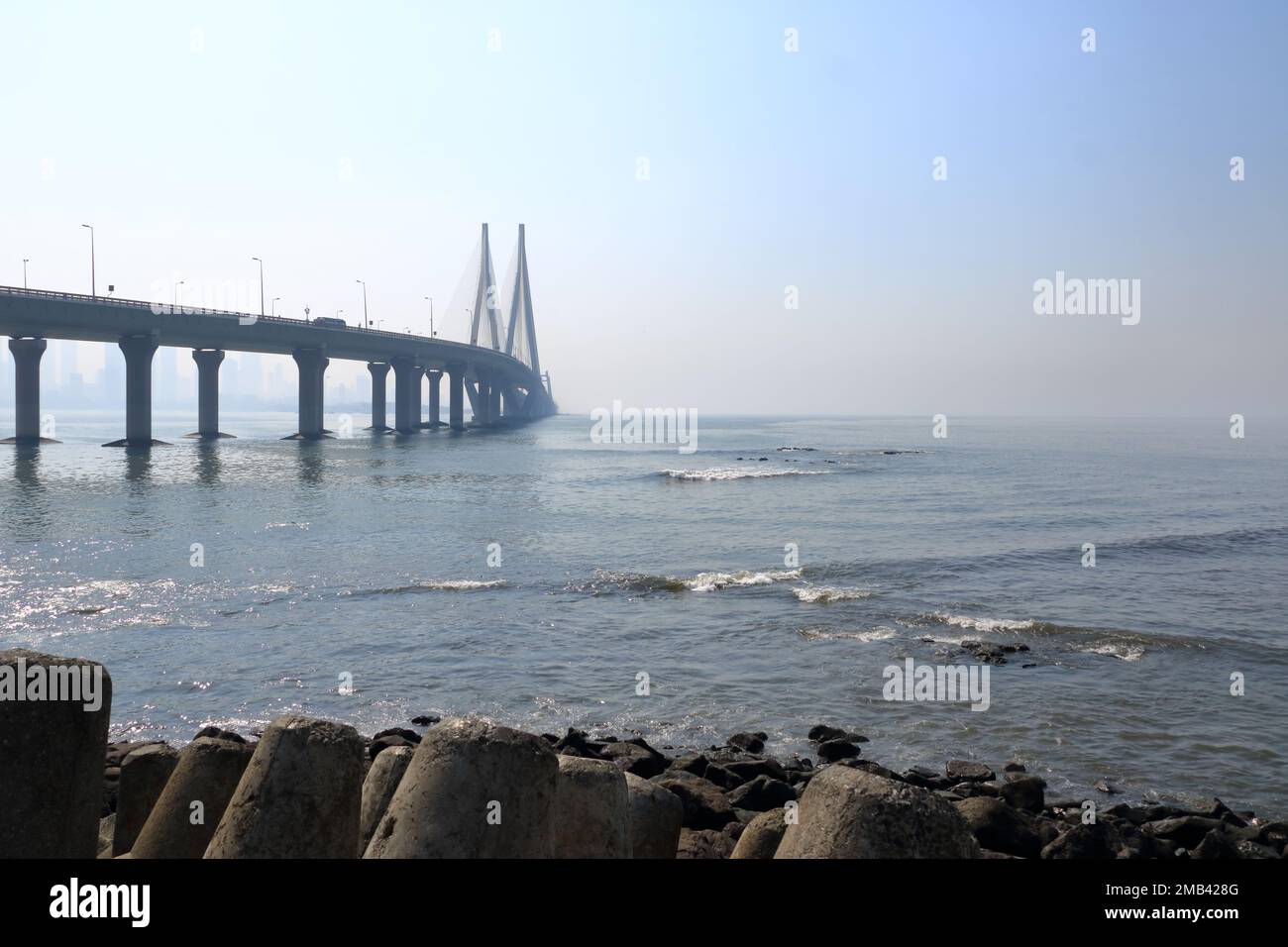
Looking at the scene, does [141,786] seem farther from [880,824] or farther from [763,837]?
[880,824]

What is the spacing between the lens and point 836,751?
41.7 feet

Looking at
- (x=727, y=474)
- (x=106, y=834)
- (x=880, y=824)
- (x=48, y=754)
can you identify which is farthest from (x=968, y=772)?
(x=727, y=474)

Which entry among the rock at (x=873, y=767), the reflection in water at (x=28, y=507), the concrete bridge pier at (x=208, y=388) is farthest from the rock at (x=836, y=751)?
the concrete bridge pier at (x=208, y=388)

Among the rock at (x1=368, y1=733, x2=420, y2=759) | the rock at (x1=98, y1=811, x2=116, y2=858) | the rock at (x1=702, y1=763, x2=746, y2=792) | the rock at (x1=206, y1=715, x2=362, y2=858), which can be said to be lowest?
the rock at (x1=702, y1=763, x2=746, y2=792)

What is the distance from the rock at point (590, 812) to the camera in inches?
229

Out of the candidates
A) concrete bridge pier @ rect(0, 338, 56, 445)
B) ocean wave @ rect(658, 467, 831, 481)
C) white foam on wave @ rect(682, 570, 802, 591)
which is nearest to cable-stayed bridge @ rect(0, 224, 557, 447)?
concrete bridge pier @ rect(0, 338, 56, 445)

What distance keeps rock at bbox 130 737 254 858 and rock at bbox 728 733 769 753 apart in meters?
7.59

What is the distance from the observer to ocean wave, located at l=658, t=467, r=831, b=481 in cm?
6631

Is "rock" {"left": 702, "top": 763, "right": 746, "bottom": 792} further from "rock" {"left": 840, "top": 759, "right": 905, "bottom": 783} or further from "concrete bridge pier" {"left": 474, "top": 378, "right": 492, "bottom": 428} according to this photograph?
"concrete bridge pier" {"left": 474, "top": 378, "right": 492, "bottom": 428}

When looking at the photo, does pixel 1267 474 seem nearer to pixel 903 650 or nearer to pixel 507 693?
pixel 903 650

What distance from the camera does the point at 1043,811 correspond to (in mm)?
10641

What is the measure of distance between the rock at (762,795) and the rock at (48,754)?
22.2ft

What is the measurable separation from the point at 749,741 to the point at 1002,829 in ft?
14.4
